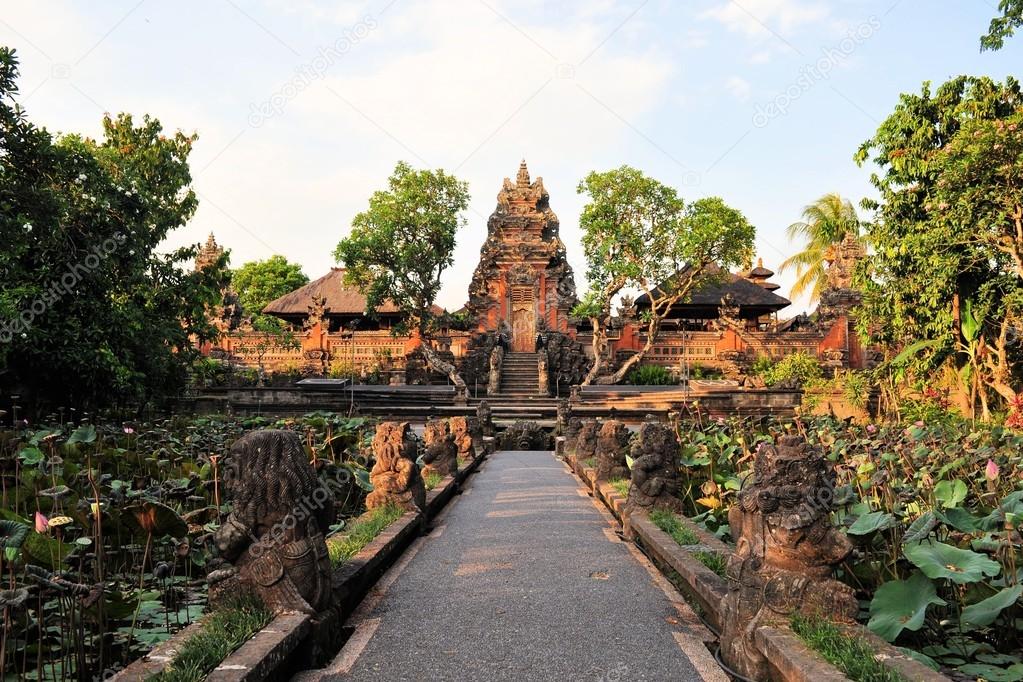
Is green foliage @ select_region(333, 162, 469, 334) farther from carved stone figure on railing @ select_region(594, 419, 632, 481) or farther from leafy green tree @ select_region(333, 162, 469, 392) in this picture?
carved stone figure on railing @ select_region(594, 419, 632, 481)

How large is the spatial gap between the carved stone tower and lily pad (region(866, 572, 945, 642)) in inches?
1106

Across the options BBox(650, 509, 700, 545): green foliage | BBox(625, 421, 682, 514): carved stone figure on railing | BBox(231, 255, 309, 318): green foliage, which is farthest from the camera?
BBox(231, 255, 309, 318): green foliage

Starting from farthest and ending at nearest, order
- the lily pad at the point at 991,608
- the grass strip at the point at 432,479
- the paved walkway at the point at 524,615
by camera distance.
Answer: the grass strip at the point at 432,479 < the paved walkway at the point at 524,615 < the lily pad at the point at 991,608

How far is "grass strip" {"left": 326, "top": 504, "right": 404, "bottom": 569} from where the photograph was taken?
491cm

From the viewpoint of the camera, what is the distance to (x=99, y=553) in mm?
3727

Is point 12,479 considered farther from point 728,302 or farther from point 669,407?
point 728,302

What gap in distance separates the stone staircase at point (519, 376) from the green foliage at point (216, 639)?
22.4 meters

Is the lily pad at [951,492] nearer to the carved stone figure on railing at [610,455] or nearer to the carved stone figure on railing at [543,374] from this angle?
the carved stone figure on railing at [610,455]

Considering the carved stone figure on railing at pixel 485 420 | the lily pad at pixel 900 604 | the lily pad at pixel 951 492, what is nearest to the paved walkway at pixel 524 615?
the lily pad at pixel 900 604

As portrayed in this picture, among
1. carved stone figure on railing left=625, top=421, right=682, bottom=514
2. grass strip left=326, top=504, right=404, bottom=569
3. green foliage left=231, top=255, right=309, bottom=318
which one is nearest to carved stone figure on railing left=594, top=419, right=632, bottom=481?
carved stone figure on railing left=625, top=421, right=682, bottom=514

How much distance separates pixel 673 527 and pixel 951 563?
2669mm

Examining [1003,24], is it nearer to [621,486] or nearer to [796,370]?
[621,486]

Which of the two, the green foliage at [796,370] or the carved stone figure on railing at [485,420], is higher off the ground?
the green foliage at [796,370]

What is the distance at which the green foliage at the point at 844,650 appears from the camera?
108 inches
